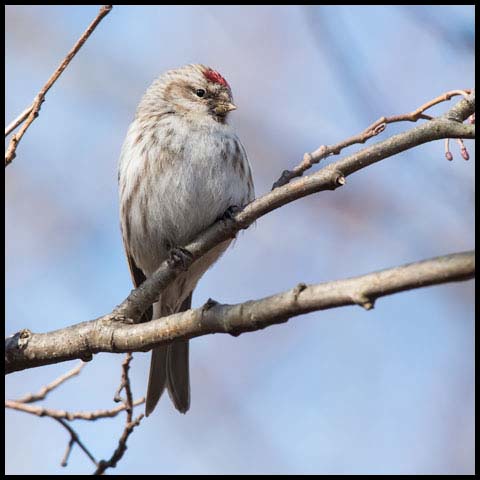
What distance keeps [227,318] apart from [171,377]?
2066 mm

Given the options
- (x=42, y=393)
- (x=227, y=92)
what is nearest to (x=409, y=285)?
(x=42, y=393)

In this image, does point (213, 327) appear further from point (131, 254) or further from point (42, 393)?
point (131, 254)

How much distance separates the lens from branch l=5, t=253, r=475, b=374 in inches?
78.4

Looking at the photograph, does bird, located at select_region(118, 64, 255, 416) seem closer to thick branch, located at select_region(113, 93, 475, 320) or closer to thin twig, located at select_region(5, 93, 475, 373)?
thin twig, located at select_region(5, 93, 475, 373)

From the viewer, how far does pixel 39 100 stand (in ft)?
A: 8.73

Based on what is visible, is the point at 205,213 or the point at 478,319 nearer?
the point at 478,319

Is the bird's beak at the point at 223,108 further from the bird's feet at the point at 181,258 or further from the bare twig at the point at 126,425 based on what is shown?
the bare twig at the point at 126,425

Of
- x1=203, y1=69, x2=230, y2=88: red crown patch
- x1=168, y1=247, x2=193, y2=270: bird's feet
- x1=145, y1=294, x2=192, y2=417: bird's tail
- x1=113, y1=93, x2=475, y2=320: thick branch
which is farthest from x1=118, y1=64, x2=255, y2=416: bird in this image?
x1=113, y1=93, x2=475, y2=320: thick branch

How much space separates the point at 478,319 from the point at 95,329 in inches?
57.6

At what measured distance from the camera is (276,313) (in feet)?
7.52

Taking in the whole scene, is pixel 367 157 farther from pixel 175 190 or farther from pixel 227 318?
pixel 175 190

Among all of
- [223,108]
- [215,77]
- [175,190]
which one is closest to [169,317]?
[175,190]

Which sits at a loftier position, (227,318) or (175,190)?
(175,190)

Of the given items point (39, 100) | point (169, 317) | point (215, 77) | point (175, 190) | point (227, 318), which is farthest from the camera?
point (215, 77)
